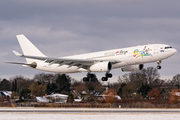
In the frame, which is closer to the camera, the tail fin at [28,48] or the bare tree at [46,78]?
the tail fin at [28,48]

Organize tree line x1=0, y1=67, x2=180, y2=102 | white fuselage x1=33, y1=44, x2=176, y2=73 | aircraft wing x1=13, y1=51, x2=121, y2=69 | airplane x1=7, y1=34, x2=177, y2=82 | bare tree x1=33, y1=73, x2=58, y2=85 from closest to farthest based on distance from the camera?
1. white fuselage x1=33, y1=44, x2=176, y2=73
2. airplane x1=7, y1=34, x2=177, y2=82
3. aircraft wing x1=13, y1=51, x2=121, y2=69
4. tree line x1=0, y1=67, x2=180, y2=102
5. bare tree x1=33, y1=73, x2=58, y2=85

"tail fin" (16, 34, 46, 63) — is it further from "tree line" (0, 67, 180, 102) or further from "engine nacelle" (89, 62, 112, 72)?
"tree line" (0, 67, 180, 102)

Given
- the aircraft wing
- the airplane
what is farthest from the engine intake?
the aircraft wing

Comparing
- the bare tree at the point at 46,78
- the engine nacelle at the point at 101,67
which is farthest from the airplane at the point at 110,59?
the bare tree at the point at 46,78

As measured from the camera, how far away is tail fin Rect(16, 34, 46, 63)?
67875 mm

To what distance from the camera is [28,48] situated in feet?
225

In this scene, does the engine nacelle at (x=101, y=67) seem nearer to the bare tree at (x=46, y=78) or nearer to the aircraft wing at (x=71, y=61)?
the aircraft wing at (x=71, y=61)

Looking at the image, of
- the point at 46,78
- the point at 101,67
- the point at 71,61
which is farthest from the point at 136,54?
the point at 46,78

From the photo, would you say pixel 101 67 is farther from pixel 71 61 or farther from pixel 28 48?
pixel 28 48

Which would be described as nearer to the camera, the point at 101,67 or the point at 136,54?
the point at 136,54

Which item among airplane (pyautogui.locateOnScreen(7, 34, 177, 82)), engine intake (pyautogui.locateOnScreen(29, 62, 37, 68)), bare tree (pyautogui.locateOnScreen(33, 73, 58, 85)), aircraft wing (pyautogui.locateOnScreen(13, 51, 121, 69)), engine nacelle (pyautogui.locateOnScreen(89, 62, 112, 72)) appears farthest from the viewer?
bare tree (pyautogui.locateOnScreen(33, 73, 58, 85))

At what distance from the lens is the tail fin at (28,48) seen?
2672 inches

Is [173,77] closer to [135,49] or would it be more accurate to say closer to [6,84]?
[6,84]

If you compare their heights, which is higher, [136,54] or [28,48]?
[28,48]
